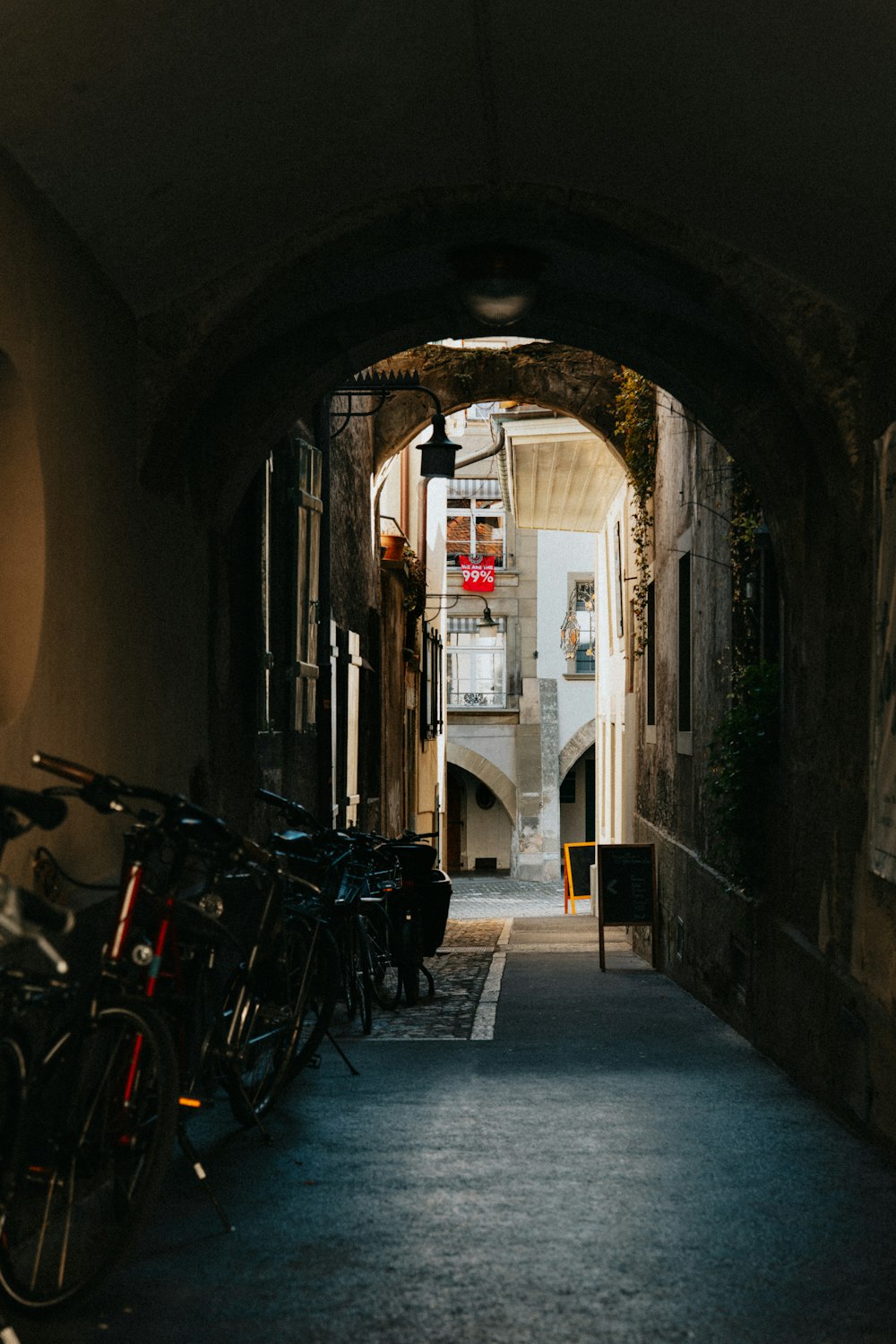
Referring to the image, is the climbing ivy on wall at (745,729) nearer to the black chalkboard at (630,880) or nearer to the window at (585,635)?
the black chalkboard at (630,880)

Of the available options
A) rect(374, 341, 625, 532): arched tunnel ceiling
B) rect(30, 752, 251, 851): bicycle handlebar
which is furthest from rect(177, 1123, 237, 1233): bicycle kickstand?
rect(374, 341, 625, 532): arched tunnel ceiling

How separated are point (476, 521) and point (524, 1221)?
1321 inches

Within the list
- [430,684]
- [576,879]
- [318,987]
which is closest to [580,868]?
[576,879]

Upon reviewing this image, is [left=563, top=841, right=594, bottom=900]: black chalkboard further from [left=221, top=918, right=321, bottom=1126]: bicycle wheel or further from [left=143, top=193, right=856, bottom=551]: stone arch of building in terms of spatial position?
[left=221, top=918, right=321, bottom=1126]: bicycle wheel

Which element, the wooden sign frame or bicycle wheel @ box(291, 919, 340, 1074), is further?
the wooden sign frame

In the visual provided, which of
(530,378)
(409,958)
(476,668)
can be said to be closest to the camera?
(409,958)

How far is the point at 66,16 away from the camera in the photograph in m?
3.85

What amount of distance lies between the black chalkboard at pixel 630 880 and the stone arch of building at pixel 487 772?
905 inches

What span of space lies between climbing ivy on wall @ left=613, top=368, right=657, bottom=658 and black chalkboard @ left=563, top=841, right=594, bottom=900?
6.23 m

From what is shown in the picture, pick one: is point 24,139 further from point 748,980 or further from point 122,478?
point 748,980

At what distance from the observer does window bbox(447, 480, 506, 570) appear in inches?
1452

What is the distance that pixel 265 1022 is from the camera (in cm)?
511

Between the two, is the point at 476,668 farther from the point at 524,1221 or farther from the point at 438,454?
the point at 524,1221

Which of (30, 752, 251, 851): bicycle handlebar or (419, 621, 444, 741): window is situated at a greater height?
(419, 621, 444, 741): window
